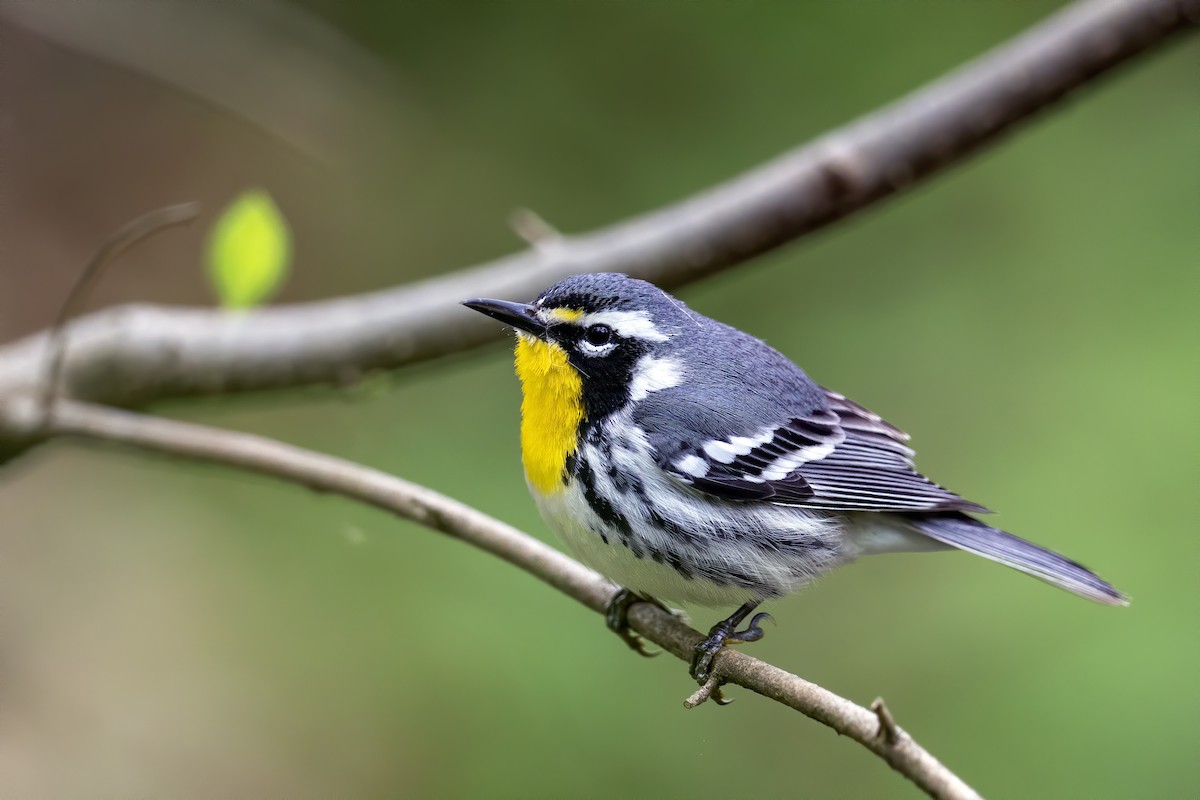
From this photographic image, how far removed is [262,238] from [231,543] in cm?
311

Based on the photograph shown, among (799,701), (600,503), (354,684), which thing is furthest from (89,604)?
(799,701)

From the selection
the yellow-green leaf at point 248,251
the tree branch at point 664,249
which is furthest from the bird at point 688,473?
the yellow-green leaf at point 248,251

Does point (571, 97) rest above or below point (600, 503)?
above

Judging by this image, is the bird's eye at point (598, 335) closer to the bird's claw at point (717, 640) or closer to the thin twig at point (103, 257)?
the bird's claw at point (717, 640)

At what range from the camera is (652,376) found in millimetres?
→ 3289

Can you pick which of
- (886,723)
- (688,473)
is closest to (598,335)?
(688,473)

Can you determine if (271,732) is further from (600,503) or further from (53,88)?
(53,88)

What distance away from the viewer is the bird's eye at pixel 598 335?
10.5 feet

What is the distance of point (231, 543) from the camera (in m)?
5.93

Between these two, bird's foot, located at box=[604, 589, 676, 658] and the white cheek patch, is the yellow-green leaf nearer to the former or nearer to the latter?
the white cheek patch

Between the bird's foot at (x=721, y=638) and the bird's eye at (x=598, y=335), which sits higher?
the bird's eye at (x=598, y=335)

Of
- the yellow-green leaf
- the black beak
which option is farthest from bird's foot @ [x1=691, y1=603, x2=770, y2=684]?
the yellow-green leaf

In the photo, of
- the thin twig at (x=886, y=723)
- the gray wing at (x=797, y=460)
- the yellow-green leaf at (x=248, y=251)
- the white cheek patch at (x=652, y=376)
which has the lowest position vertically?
the thin twig at (x=886, y=723)

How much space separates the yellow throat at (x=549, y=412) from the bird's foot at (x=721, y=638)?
62 centimetres
